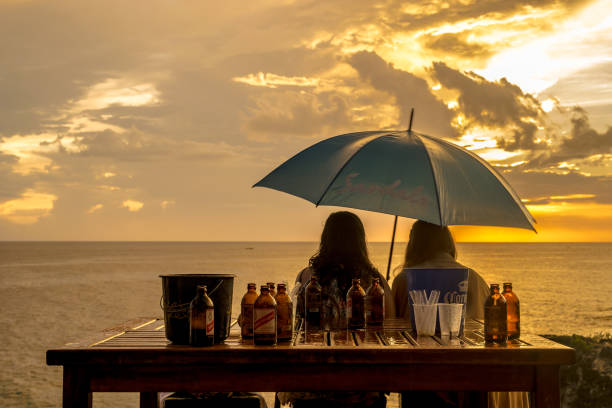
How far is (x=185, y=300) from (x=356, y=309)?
1.06 meters

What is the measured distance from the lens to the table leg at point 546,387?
3090mm

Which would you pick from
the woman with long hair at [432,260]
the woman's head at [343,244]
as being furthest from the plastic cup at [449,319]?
the woman with long hair at [432,260]

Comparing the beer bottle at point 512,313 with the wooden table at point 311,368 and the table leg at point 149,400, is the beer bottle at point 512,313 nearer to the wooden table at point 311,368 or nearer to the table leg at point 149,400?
the wooden table at point 311,368

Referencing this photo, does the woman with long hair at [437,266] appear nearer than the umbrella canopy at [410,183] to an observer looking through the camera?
No

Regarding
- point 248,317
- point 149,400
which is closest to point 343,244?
point 248,317

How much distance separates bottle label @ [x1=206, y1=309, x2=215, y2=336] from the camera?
313 cm

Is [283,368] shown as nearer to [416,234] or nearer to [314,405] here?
[314,405]

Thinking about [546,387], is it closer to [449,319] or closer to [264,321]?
[449,319]

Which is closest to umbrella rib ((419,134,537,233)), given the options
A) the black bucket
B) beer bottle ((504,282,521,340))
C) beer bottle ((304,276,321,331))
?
beer bottle ((504,282,521,340))

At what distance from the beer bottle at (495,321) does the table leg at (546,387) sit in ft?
0.77

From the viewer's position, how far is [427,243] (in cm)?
462

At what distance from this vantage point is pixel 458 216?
12.3 feet

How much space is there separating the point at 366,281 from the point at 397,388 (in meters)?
1.18

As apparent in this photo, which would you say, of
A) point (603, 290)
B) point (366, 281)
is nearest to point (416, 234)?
point (366, 281)
